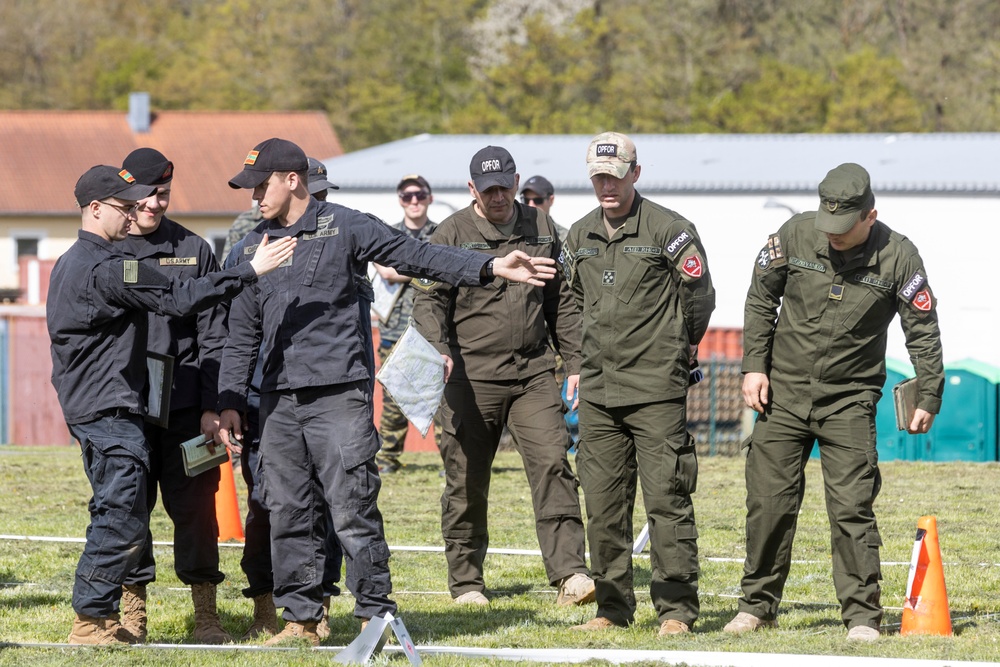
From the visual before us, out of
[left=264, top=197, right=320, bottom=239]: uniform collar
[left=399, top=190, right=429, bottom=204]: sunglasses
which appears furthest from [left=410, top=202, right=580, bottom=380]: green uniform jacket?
[left=399, top=190, right=429, bottom=204]: sunglasses

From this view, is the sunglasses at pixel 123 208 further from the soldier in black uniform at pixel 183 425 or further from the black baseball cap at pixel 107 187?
the soldier in black uniform at pixel 183 425

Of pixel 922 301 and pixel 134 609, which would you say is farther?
pixel 134 609

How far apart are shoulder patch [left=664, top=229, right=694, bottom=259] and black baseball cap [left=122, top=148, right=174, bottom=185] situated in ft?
7.06

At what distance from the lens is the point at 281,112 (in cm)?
5706

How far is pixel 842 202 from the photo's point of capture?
5840mm

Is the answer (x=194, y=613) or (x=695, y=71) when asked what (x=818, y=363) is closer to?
(x=194, y=613)

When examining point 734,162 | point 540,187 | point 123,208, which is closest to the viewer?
point 123,208

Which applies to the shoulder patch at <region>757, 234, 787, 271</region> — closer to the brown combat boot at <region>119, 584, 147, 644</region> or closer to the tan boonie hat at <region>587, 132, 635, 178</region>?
the tan boonie hat at <region>587, 132, 635, 178</region>

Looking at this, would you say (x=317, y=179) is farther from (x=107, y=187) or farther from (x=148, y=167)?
(x=107, y=187)

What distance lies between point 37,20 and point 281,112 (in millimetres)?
14565

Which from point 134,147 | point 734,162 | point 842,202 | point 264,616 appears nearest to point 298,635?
point 264,616

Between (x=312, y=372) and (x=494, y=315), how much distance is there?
1526mm

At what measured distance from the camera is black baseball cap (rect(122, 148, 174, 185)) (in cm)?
601

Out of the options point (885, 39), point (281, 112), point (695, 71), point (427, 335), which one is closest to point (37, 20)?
point (281, 112)
